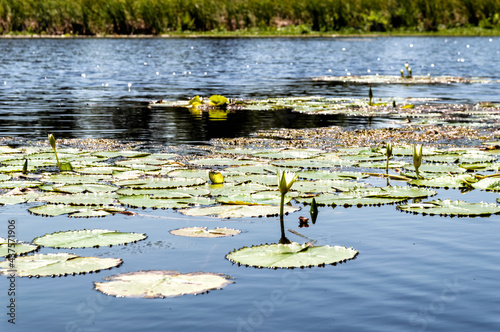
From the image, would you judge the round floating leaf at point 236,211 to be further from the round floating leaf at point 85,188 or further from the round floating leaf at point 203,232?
the round floating leaf at point 85,188

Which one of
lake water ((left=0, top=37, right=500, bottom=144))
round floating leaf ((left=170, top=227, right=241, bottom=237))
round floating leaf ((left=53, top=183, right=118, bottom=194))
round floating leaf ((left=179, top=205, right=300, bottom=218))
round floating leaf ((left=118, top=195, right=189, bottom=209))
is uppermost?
lake water ((left=0, top=37, right=500, bottom=144))

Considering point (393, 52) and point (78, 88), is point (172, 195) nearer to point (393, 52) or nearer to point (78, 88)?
point (78, 88)

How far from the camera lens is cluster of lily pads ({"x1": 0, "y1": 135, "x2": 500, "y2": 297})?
14.3 feet

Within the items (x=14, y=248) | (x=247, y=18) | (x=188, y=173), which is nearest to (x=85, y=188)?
(x=188, y=173)

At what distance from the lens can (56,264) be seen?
429 cm

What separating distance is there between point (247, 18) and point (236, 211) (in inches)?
1670

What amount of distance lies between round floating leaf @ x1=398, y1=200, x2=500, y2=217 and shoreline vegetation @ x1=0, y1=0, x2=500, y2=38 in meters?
39.4

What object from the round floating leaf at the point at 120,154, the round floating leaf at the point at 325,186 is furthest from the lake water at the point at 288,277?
the round floating leaf at the point at 120,154

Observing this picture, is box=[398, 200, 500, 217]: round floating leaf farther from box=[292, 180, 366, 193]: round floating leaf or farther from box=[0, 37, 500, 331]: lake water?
box=[292, 180, 366, 193]: round floating leaf

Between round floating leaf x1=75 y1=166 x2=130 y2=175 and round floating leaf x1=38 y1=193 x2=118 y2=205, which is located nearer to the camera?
round floating leaf x1=38 y1=193 x2=118 y2=205

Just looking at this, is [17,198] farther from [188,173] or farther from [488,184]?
[488,184]

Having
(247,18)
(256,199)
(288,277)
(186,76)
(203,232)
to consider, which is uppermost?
(247,18)

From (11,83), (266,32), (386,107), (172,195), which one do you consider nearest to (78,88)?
(11,83)

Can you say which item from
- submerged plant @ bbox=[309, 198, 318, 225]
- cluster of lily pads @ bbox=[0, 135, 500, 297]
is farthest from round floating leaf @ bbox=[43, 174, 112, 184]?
submerged plant @ bbox=[309, 198, 318, 225]
